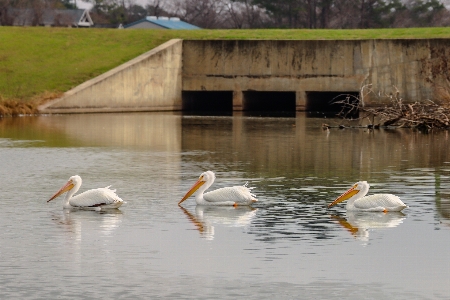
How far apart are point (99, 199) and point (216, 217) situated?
1.83 meters

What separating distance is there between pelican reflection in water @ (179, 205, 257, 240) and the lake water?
29mm

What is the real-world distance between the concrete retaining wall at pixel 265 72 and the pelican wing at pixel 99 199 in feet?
99.4

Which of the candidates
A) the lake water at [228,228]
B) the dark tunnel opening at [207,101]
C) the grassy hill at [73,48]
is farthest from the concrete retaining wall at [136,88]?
the lake water at [228,228]

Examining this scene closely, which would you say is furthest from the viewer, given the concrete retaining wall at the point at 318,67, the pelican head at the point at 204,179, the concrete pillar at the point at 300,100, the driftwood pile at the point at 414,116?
the concrete pillar at the point at 300,100

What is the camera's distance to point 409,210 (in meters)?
17.0

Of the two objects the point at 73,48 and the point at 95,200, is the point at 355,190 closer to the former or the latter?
the point at 95,200

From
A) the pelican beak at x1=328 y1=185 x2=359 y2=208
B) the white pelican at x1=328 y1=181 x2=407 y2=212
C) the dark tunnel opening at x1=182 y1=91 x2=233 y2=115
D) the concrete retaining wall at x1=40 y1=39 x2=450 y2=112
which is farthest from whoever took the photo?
the dark tunnel opening at x1=182 y1=91 x2=233 y2=115

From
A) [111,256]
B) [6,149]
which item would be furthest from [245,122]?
[111,256]

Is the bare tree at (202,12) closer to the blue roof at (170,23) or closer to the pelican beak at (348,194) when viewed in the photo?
the blue roof at (170,23)

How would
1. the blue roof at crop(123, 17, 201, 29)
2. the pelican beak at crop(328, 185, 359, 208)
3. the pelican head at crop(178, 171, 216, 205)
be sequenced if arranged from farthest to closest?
the blue roof at crop(123, 17, 201, 29) → the pelican head at crop(178, 171, 216, 205) → the pelican beak at crop(328, 185, 359, 208)

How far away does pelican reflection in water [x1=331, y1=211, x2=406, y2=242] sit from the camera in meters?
15.1

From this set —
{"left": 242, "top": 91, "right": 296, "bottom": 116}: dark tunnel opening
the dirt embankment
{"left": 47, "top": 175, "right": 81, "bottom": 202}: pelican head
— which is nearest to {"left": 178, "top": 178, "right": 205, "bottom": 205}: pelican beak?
{"left": 47, "top": 175, "right": 81, "bottom": 202}: pelican head

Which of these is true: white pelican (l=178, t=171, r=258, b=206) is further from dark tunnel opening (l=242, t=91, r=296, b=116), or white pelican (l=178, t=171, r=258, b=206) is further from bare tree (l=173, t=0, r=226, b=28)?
bare tree (l=173, t=0, r=226, b=28)

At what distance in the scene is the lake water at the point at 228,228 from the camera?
11.6 m
